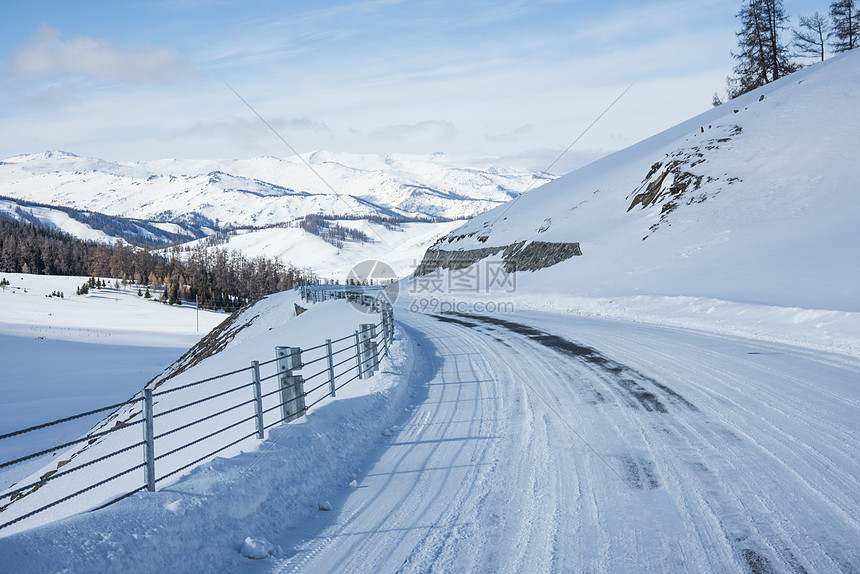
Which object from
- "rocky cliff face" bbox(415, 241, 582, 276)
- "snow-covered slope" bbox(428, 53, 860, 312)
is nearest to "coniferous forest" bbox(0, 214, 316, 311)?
"rocky cliff face" bbox(415, 241, 582, 276)

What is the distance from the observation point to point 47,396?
33156 mm

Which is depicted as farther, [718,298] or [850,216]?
[850,216]

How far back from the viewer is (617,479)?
6.12 m

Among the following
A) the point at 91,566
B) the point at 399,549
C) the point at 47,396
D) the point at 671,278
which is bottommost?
the point at 47,396

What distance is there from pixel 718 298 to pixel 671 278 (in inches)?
247

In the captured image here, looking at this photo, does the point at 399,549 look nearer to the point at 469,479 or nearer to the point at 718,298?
the point at 469,479

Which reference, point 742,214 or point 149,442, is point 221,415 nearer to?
point 149,442

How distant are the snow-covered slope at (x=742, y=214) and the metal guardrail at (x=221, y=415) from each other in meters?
14.2

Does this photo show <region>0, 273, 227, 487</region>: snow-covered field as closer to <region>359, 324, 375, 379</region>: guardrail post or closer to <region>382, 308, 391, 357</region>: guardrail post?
<region>382, 308, 391, 357</region>: guardrail post

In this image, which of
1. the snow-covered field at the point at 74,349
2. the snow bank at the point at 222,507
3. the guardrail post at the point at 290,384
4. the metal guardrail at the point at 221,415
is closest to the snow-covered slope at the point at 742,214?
the metal guardrail at the point at 221,415

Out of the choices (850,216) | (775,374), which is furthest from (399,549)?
(850,216)

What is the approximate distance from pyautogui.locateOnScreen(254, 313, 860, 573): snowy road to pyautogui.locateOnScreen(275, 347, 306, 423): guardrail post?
166 cm

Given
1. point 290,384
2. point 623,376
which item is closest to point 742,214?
point 623,376

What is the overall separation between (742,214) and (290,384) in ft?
96.8
